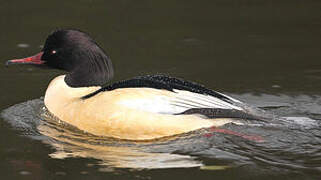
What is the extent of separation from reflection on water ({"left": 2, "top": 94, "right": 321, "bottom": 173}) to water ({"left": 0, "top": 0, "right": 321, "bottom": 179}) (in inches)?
0.4

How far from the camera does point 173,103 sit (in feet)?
25.4

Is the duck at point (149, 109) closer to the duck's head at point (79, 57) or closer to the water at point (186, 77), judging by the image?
the water at point (186, 77)

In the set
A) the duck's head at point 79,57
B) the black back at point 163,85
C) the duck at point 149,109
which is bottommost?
the duck at point 149,109

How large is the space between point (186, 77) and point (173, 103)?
86.7 inches

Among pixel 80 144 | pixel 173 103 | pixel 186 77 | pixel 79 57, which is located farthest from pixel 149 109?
pixel 186 77

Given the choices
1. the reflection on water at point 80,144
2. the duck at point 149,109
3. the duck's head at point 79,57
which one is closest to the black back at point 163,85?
the duck at point 149,109

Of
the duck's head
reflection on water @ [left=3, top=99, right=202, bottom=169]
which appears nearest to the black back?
the duck's head

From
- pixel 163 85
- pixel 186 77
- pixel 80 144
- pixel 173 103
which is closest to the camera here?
pixel 80 144

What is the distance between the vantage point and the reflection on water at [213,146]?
22.8 feet

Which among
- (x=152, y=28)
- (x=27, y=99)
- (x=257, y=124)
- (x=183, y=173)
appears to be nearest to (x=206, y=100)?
(x=257, y=124)

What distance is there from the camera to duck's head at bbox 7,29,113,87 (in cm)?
836

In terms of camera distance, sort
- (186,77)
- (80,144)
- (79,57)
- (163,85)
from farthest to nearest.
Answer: (186,77) < (79,57) < (163,85) < (80,144)

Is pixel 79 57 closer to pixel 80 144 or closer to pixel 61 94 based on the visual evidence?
pixel 61 94

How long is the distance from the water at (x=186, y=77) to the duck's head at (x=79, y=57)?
63 cm
